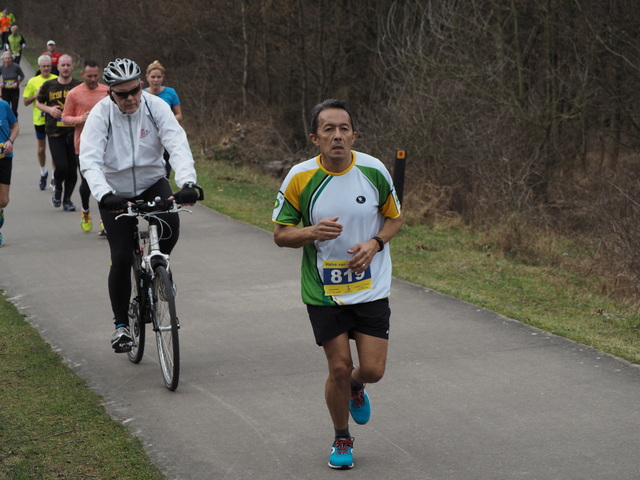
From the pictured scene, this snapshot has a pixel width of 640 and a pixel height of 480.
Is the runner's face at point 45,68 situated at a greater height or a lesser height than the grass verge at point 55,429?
greater

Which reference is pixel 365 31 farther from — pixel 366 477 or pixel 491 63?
pixel 366 477

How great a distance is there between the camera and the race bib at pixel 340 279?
15.8 ft

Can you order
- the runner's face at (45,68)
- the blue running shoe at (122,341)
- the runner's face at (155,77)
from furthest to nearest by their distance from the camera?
the runner's face at (45,68) → the runner's face at (155,77) → the blue running shoe at (122,341)

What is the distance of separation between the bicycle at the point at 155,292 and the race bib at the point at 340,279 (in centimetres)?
144

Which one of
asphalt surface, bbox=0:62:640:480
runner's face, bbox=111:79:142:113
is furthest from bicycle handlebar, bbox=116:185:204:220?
asphalt surface, bbox=0:62:640:480

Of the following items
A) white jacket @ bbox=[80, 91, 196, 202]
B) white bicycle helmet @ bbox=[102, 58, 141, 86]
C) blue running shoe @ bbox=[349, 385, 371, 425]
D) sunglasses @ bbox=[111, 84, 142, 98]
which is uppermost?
white bicycle helmet @ bbox=[102, 58, 141, 86]

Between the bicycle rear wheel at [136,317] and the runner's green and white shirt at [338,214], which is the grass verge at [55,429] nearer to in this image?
the bicycle rear wheel at [136,317]

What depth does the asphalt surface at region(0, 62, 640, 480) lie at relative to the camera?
5.00m

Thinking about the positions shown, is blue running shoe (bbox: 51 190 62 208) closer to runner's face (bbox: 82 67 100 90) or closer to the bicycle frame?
runner's face (bbox: 82 67 100 90)

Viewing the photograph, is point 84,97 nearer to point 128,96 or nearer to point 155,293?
point 128,96

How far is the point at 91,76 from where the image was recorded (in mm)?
11258

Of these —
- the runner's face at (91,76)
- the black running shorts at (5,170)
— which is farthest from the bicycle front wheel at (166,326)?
the runner's face at (91,76)

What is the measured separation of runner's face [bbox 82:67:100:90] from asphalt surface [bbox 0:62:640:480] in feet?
8.32

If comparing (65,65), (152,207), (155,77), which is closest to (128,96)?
(152,207)
